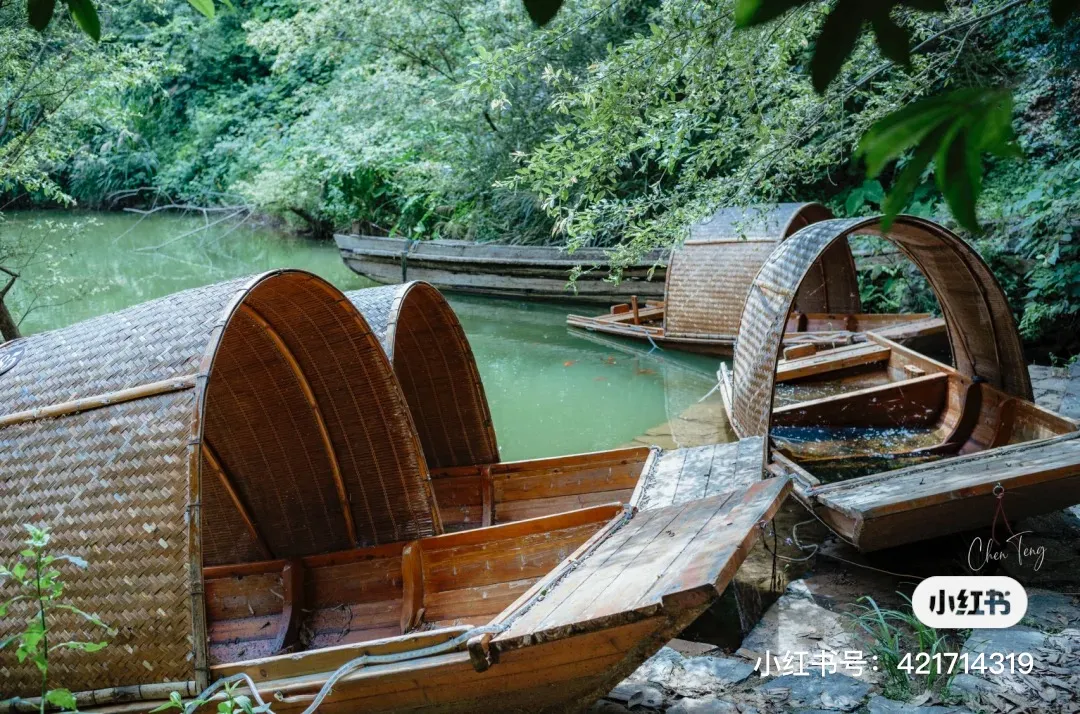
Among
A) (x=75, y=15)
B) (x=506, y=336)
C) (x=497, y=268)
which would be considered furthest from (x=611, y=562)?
(x=497, y=268)

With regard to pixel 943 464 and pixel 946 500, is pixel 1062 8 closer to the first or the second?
pixel 946 500

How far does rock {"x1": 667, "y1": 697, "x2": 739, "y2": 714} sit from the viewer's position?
3.02m

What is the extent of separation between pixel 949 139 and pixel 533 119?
497 inches

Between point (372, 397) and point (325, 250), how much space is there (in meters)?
15.0

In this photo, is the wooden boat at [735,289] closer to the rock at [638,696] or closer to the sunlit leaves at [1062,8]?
the rock at [638,696]

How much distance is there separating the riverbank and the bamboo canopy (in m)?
1.41

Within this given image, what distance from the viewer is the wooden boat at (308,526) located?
2684 mm

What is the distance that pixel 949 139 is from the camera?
86 cm

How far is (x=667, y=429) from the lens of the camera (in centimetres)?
729

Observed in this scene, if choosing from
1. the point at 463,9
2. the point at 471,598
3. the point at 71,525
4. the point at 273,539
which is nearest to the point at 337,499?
the point at 273,539

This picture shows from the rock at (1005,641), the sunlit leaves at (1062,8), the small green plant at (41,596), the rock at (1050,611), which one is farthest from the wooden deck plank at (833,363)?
the sunlit leaves at (1062,8)

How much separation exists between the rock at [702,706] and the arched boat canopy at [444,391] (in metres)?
2.34

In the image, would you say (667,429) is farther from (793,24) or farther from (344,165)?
(344,165)

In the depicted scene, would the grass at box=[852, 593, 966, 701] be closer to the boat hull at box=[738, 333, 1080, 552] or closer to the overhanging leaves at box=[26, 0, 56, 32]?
the boat hull at box=[738, 333, 1080, 552]
